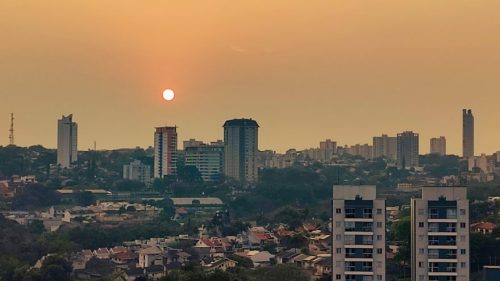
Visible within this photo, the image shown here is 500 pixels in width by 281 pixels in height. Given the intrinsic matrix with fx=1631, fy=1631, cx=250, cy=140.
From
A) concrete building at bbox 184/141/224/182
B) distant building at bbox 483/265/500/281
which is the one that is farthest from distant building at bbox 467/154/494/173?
distant building at bbox 483/265/500/281

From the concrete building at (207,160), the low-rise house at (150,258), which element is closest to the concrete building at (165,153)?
the concrete building at (207,160)

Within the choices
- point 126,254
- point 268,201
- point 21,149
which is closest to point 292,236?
point 126,254

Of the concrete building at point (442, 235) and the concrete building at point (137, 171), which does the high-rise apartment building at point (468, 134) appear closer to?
the concrete building at point (137, 171)

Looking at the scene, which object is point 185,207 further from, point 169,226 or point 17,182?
point 169,226

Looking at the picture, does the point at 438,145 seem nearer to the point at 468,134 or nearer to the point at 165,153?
the point at 468,134

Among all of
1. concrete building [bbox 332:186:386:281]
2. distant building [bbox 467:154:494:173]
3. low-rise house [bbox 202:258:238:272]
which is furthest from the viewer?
distant building [bbox 467:154:494:173]

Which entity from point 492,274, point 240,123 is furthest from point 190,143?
point 492,274

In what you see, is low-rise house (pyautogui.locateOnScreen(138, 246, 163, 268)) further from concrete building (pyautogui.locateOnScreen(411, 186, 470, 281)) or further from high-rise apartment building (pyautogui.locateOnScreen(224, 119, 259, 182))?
high-rise apartment building (pyautogui.locateOnScreen(224, 119, 259, 182))
